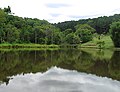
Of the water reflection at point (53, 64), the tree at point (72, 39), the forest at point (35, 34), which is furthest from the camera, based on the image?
the tree at point (72, 39)

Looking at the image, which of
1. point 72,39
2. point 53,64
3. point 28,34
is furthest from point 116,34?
point 53,64

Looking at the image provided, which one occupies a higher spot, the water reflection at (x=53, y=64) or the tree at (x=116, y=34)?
the tree at (x=116, y=34)

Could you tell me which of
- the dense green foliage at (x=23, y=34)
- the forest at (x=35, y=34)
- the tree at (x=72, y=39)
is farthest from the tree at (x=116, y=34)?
the dense green foliage at (x=23, y=34)

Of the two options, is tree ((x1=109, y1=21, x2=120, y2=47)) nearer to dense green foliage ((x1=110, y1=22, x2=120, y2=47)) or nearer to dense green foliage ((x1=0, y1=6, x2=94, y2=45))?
dense green foliage ((x1=110, y1=22, x2=120, y2=47))

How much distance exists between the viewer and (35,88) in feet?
59.4

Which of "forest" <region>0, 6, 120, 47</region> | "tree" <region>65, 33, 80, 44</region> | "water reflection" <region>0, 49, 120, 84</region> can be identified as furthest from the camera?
"tree" <region>65, 33, 80, 44</region>

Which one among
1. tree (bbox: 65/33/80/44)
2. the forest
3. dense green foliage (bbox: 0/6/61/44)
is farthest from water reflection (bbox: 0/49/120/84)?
tree (bbox: 65/33/80/44)

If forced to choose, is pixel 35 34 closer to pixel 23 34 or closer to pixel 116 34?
pixel 23 34

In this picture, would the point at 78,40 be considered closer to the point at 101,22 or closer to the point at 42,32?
the point at 42,32

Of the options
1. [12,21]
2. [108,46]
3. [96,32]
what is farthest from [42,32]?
[96,32]

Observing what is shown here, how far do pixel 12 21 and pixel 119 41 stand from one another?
64.2 m

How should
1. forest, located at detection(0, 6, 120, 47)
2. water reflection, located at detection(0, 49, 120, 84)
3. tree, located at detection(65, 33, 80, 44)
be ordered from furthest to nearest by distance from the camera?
tree, located at detection(65, 33, 80, 44) → forest, located at detection(0, 6, 120, 47) → water reflection, located at detection(0, 49, 120, 84)

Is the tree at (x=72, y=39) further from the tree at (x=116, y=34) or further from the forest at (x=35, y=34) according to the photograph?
the tree at (x=116, y=34)

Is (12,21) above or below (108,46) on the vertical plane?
above
